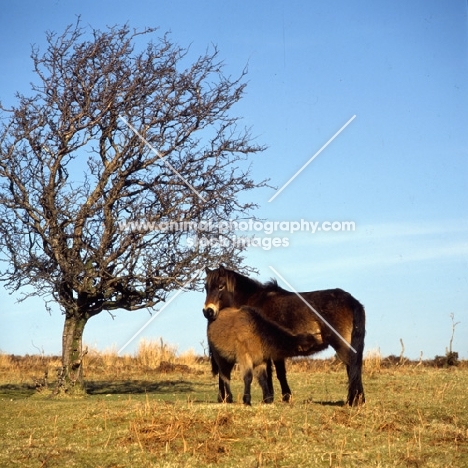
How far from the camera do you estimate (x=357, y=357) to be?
12.2 meters

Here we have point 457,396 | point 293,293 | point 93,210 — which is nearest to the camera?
point 293,293

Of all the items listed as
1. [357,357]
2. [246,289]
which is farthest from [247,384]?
[246,289]

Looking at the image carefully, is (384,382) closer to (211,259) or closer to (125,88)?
(211,259)

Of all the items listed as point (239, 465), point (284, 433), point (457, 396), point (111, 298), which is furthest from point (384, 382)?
point (239, 465)

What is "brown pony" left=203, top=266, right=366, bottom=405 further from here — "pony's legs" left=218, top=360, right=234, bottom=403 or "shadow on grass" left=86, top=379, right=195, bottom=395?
"shadow on grass" left=86, top=379, right=195, bottom=395

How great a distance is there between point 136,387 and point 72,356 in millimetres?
2998

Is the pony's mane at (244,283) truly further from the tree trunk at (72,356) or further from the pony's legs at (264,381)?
the tree trunk at (72,356)

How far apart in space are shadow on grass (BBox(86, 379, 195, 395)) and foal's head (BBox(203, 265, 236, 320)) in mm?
5124

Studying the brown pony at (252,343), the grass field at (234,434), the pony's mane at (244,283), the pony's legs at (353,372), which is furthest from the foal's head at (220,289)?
the grass field at (234,434)

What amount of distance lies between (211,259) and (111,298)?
8.31ft

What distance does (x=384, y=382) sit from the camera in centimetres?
1730

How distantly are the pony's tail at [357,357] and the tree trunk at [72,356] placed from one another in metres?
7.01

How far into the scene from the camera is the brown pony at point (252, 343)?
11.6m

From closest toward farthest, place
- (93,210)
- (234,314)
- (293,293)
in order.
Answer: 1. (234,314)
2. (293,293)
3. (93,210)
